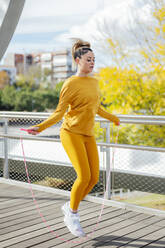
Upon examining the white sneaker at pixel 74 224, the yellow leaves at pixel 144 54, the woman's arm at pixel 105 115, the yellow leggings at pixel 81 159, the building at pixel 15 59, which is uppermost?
the building at pixel 15 59

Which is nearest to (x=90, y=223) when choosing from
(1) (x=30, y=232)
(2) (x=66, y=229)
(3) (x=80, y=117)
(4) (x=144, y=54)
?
(2) (x=66, y=229)

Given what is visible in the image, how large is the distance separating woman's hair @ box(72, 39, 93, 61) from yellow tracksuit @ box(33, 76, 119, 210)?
180 mm

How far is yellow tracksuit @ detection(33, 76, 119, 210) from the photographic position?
2.79 meters

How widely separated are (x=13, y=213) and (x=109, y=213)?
989 millimetres

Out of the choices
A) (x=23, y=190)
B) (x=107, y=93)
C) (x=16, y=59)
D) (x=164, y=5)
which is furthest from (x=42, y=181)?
(x=16, y=59)

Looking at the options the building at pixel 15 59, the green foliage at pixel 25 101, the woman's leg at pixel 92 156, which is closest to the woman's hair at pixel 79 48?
the woman's leg at pixel 92 156

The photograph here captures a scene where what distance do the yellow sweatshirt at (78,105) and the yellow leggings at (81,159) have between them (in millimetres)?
62

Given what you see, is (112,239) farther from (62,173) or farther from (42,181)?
(62,173)

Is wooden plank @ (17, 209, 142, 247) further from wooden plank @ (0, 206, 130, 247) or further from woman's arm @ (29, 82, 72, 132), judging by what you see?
woman's arm @ (29, 82, 72, 132)

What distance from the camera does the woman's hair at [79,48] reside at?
280 centimetres

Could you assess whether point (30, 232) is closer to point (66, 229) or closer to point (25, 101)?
point (66, 229)

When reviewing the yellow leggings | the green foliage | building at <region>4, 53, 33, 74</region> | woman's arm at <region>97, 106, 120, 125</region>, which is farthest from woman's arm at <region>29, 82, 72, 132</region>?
building at <region>4, 53, 33, 74</region>

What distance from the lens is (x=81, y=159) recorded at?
9.30 feet

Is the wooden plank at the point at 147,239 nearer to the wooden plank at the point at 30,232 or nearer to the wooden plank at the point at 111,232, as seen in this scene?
the wooden plank at the point at 111,232
